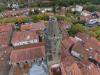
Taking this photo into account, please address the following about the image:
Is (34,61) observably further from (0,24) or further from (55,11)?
(55,11)

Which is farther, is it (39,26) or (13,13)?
(13,13)

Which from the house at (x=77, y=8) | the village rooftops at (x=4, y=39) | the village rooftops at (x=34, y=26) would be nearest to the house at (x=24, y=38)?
the village rooftops at (x=4, y=39)

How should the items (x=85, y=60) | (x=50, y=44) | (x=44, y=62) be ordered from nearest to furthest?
1. (x=50, y=44)
2. (x=44, y=62)
3. (x=85, y=60)

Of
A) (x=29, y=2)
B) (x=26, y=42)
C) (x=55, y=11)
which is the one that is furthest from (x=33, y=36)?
(x=29, y=2)

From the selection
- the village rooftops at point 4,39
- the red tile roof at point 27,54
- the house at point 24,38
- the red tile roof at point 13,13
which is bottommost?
the red tile roof at point 13,13

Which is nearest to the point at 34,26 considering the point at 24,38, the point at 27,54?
the point at 24,38

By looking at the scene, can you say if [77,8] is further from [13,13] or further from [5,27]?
[5,27]

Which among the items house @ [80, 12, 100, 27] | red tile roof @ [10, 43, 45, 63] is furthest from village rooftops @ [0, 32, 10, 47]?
house @ [80, 12, 100, 27]

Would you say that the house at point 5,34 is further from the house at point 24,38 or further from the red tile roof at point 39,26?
the red tile roof at point 39,26
